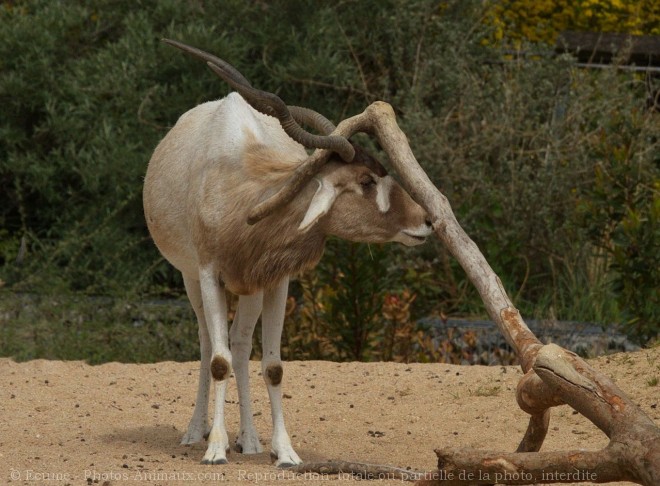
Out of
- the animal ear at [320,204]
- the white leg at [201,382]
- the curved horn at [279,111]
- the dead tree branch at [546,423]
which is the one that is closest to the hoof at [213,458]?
the white leg at [201,382]

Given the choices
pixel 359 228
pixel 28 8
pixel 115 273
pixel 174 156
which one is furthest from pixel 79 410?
pixel 28 8

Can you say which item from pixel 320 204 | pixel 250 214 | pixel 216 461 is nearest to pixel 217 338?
pixel 216 461

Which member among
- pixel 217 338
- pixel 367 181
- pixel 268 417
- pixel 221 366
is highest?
pixel 367 181

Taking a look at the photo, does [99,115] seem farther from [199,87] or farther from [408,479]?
[408,479]

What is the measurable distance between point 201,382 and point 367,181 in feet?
5.97

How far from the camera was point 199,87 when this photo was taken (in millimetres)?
11992

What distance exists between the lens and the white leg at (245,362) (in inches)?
256

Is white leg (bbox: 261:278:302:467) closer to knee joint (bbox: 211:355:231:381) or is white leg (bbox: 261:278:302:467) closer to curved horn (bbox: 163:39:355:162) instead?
knee joint (bbox: 211:355:231:381)

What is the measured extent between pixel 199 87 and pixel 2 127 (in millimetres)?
2084

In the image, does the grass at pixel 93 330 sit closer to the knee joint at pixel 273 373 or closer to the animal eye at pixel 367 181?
the knee joint at pixel 273 373

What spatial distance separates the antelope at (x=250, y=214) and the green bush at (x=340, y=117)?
10.0 ft

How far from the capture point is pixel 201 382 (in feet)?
22.5

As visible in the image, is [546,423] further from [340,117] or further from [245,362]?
[340,117]

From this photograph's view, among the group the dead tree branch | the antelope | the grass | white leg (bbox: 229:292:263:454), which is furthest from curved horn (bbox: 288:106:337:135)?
the grass
